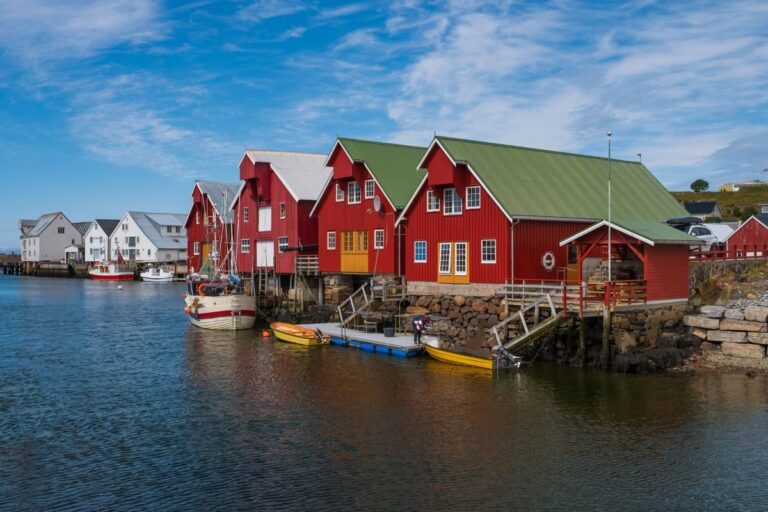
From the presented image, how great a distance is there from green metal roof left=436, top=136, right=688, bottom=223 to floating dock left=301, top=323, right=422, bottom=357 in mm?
9151

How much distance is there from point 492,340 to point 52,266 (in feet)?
457

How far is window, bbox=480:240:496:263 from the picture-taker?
40.5 meters

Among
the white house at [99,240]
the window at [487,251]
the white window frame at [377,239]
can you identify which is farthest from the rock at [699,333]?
the white house at [99,240]

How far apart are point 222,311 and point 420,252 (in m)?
15.7

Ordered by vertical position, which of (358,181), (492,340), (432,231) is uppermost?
(358,181)

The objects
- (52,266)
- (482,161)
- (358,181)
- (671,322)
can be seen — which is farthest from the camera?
(52,266)

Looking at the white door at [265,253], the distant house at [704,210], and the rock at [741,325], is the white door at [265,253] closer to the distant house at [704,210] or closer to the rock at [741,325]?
the rock at [741,325]

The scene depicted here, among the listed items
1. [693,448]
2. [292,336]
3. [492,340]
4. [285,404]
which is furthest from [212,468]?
[292,336]

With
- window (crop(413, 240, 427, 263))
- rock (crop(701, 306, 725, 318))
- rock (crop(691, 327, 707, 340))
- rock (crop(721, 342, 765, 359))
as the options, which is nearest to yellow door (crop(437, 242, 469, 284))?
window (crop(413, 240, 427, 263))

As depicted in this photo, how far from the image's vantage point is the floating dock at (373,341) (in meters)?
37.8

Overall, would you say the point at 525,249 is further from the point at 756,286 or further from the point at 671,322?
the point at 756,286

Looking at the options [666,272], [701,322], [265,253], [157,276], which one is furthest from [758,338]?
[157,276]

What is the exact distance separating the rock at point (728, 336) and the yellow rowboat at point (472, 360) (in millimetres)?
9101

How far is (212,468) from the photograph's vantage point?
20.7 m
